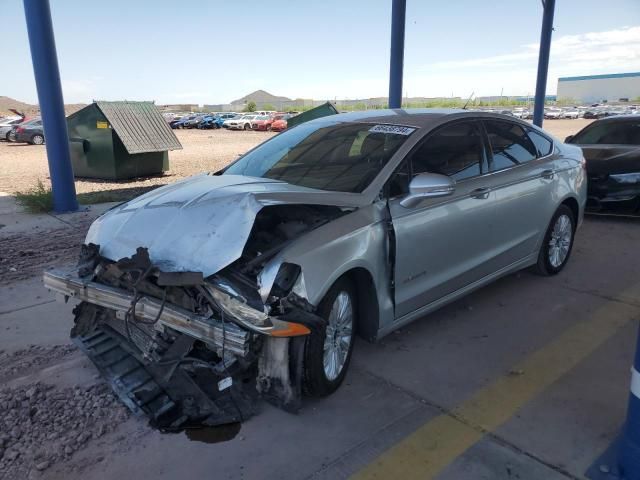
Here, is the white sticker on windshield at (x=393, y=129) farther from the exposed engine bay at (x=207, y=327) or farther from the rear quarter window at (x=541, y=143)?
the rear quarter window at (x=541, y=143)

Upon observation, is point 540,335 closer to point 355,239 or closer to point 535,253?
point 535,253

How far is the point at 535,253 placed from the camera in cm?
512

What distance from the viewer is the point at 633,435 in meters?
2.36

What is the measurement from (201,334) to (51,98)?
6611 millimetres

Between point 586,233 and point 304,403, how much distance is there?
563cm

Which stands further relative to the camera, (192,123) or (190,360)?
(192,123)

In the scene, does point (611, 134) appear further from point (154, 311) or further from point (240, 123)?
point (240, 123)

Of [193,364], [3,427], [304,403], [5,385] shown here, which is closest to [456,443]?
[304,403]

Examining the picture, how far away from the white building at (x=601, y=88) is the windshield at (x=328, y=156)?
133048 mm

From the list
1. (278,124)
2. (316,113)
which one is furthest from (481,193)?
(278,124)

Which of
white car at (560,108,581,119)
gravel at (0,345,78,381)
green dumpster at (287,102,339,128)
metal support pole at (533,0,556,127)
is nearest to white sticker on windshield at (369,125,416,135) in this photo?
gravel at (0,345,78,381)

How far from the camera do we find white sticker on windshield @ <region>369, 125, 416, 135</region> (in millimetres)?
3987

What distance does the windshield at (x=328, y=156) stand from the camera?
372cm

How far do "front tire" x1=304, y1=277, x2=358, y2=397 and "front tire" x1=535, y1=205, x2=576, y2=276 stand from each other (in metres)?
2.72
